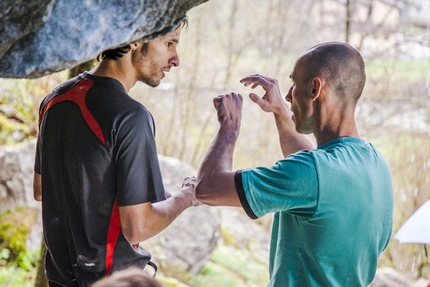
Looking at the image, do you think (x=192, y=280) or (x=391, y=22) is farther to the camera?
(x=391, y=22)

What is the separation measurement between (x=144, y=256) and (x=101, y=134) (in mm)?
619

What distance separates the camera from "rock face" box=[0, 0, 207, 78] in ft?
6.70

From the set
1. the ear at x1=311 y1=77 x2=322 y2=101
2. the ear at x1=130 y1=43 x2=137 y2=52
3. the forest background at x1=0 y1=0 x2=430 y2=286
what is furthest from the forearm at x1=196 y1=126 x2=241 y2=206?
the forest background at x1=0 y1=0 x2=430 y2=286

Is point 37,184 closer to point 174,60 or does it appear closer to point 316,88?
point 174,60

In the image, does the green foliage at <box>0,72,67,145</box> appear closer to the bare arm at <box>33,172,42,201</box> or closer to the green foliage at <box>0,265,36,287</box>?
the green foliage at <box>0,265,36,287</box>

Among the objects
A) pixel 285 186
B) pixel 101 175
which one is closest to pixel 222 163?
pixel 285 186

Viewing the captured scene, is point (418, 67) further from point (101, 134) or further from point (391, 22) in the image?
point (101, 134)

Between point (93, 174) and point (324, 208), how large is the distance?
1002mm

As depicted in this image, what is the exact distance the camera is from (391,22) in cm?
1096

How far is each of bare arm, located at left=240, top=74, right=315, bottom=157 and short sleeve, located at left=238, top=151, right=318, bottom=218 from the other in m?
0.59

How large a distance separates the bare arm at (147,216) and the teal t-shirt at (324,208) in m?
0.51

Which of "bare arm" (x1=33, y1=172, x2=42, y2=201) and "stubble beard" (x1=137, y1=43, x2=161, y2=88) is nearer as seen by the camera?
"stubble beard" (x1=137, y1=43, x2=161, y2=88)

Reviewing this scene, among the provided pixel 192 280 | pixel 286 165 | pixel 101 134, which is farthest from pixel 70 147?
pixel 192 280

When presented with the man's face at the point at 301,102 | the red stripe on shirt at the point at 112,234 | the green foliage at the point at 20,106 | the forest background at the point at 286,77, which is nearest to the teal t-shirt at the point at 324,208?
the man's face at the point at 301,102
